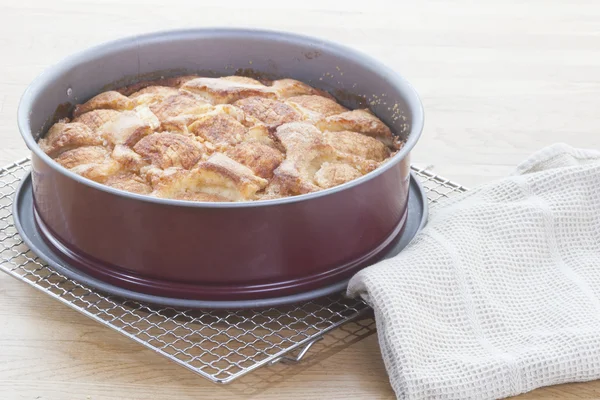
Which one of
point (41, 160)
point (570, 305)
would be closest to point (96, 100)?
point (41, 160)

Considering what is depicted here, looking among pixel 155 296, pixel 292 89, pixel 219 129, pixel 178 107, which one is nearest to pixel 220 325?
pixel 155 296

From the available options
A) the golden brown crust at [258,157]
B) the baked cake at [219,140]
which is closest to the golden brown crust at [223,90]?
the baked cake at [219,140]

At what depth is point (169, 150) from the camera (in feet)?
5.53

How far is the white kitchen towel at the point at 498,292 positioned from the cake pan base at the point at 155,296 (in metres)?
0.05

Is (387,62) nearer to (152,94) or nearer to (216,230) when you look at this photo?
(152,94)

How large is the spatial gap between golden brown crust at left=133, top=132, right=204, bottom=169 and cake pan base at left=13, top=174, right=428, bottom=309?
0.78 feet

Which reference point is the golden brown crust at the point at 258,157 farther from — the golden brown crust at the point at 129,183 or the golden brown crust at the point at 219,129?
the golden brown crust at the point at 129,183

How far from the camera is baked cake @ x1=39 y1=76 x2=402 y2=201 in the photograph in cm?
163

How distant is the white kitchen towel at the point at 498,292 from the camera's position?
4.62 ft

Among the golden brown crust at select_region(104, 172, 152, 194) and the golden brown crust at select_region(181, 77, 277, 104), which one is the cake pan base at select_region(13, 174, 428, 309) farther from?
the golden brown crust at select_region(181, 77, 277, 104)

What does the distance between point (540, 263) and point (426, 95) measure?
924 millimetres

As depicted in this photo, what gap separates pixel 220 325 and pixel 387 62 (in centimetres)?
132

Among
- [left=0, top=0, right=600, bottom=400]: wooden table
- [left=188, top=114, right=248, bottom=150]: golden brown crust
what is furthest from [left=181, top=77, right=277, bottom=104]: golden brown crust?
[left=0, top=0, right=600, bottom=400]: wooden table

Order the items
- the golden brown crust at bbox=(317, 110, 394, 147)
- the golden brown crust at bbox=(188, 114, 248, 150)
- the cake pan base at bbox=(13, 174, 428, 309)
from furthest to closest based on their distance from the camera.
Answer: the golden brown crust at bbox=(317, 110, 394, 147), the golden brown crust at bbox=(188, 114, 248, 150), the cake pan base at bbox=(13, 174, 428, 309)
